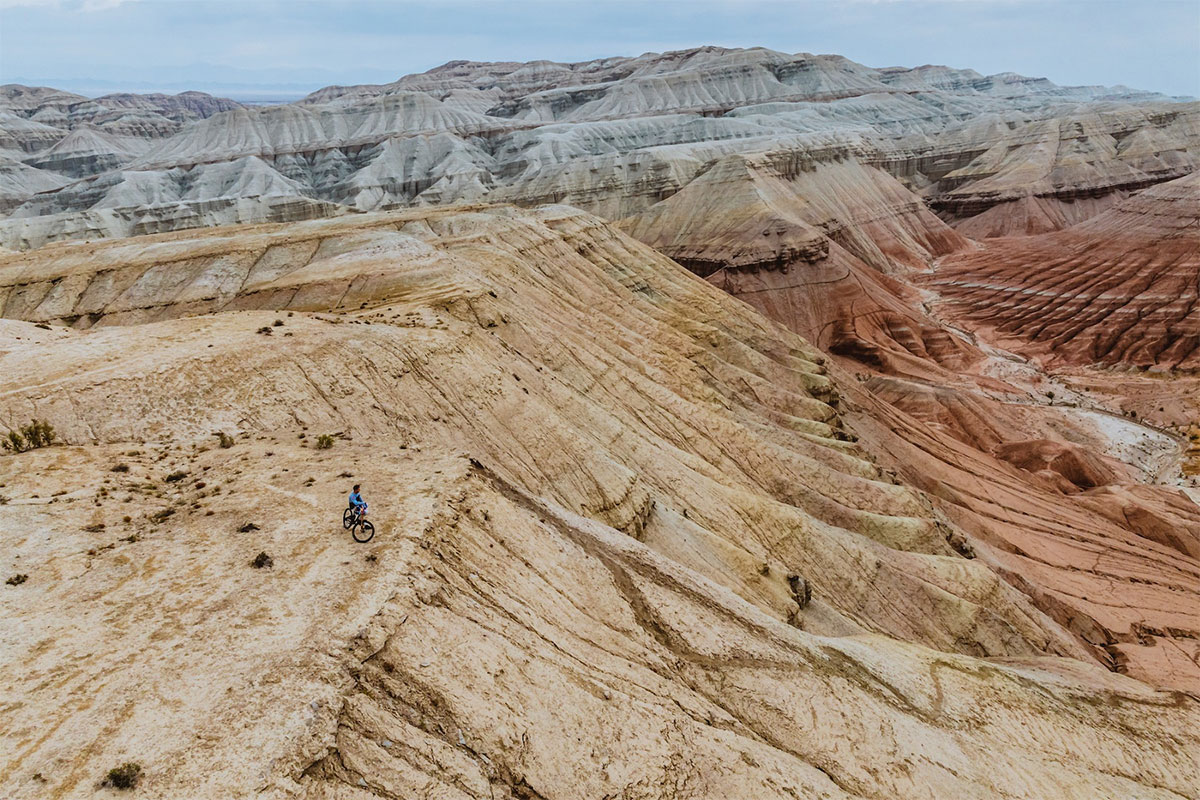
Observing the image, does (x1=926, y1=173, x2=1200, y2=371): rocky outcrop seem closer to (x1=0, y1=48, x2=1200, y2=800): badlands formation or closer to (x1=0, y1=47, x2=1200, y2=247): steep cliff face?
(x1=0, y1=48, x2=1200, y2=800): badlands formation

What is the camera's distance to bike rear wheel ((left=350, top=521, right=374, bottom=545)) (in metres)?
→ 12.1

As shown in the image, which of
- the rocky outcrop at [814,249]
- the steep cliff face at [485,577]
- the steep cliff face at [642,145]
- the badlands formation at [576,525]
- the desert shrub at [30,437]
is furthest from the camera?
the steep cliff face at [642,145]

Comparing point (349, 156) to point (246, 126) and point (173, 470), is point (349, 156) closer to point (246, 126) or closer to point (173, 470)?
point (246, 126)

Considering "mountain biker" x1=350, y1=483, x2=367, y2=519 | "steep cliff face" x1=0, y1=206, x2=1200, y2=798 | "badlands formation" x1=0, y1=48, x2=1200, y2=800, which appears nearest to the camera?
"steep cliff face" x1=0, y1=206, x2=1200, y2=798

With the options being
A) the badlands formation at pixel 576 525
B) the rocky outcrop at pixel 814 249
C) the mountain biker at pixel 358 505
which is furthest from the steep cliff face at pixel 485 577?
the rocky outcrop at pixel 814 249

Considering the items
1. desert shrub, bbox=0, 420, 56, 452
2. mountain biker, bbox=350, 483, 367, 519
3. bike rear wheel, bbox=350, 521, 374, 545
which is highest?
mountain biker, bbox=350, 483, 367, 519

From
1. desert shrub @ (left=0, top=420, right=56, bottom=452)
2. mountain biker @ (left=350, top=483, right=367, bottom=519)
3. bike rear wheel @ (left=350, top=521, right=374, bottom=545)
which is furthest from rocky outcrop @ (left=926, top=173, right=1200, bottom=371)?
desert shrub @ (left=0, top=420, right=56, bottom=452)

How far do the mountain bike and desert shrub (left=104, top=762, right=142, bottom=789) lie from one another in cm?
468

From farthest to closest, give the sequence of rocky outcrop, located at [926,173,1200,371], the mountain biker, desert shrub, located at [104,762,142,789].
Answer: rocky outcrop, located at [926,173,1200,371] → the mountain biker → desert shrub, located at [104,762,142,789]

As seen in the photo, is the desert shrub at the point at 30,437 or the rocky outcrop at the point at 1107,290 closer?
the desert shrub at the point at 30,437

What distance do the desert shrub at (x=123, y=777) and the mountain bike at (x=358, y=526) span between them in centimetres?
468

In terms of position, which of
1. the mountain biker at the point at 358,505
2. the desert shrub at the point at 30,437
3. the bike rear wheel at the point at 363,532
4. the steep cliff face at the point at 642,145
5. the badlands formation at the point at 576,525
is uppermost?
the steep cliff face at the point at 642,145

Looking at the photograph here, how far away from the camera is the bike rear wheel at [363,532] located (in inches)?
475

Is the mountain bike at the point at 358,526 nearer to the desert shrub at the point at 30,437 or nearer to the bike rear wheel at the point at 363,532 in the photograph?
the bike rear wheel at the point at 363,532
